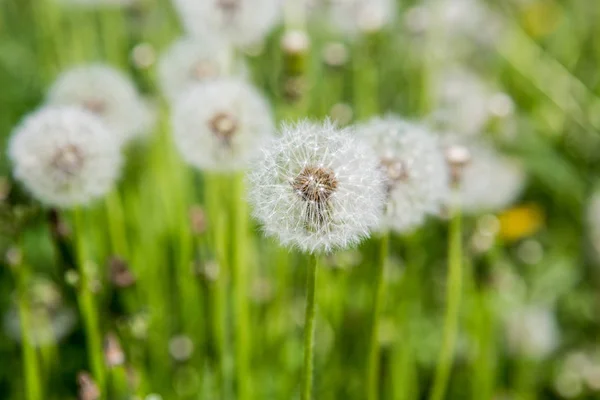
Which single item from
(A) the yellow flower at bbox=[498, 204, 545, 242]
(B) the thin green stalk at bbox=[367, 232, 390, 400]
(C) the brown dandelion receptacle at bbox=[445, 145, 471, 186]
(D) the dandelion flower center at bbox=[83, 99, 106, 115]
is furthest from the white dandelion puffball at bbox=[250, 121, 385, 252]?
(A) the yellow flower at bbox=[498, 204, 545, 242]

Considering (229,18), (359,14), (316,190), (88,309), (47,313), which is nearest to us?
(316,190)

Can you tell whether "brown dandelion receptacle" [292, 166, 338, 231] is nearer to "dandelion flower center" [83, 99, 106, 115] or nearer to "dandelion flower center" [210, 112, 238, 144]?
"dandelion flower center" [210, 112, 238, 144]

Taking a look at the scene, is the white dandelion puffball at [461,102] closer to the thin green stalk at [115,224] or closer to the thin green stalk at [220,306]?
the thin green stalk at [220,306]

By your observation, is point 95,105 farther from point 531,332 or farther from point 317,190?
point 531,332

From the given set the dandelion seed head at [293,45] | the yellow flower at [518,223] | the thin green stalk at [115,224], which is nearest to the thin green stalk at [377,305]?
the dandelion seed head at [293,45]

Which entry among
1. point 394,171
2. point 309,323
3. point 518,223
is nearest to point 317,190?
point 309,323

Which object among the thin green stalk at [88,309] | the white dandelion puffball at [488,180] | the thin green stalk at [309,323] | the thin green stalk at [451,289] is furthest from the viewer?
the white dandelion puffball at [488,180]
